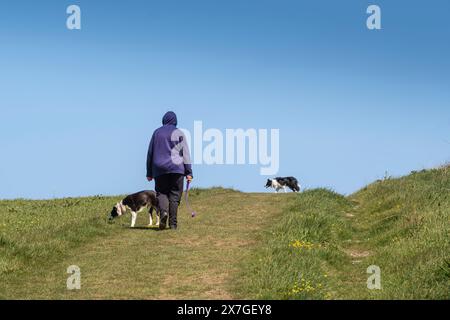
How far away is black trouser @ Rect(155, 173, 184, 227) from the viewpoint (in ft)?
50.6

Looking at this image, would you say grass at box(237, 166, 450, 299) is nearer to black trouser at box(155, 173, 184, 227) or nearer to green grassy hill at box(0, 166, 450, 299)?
green grassy hill at box(0, 166, 450, 299)

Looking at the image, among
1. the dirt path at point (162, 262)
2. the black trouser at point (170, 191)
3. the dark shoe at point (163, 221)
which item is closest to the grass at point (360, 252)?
the dirt path at point (162, 262)

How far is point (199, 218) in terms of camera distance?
17578mm

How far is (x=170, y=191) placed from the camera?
15555 millimetres

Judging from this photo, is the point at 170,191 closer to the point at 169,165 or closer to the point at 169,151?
the point at 169,165

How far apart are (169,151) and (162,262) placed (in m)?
4.69

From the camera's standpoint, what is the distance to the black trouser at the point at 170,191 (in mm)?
15422

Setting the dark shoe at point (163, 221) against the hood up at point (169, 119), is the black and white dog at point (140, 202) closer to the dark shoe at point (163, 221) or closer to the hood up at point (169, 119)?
the dark shoe at point (163, 221)

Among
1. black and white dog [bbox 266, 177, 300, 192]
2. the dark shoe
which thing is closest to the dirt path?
the dark shoe

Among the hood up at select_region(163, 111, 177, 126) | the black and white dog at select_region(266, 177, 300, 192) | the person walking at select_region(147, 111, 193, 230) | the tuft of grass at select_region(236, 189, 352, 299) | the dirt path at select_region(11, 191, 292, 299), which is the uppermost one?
the hood up at select_region(163, 111, 177, 126)

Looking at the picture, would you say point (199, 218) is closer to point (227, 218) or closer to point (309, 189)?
point (227, 218)

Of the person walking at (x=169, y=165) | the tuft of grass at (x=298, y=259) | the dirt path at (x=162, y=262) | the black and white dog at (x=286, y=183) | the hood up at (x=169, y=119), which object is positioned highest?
the hood up at (x=169, y=119)

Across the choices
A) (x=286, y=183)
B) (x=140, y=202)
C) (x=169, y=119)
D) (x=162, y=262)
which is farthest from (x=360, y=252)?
(x=286, y=183)
